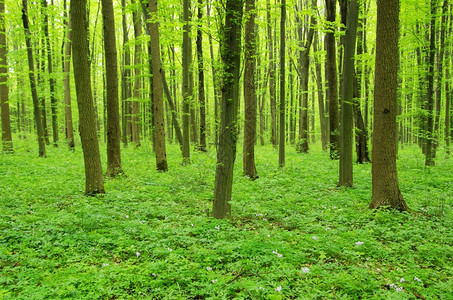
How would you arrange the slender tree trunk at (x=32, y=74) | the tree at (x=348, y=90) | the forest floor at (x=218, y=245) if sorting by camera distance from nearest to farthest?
the forest floor at (x=218, y=245) < the tree at (x=348, y=90) < the slender tree trunk at (x=32, y=74)

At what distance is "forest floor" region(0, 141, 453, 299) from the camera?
11.1 ft

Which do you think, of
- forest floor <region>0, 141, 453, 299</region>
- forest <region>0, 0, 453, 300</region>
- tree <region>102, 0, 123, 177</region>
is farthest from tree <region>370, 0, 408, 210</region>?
tree <region>102, 0, 123, 177</region>

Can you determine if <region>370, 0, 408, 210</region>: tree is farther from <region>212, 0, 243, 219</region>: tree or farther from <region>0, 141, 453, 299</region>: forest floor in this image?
<region>212, 0, 243, 219</region>: tree

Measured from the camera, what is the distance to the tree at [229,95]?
5.12 meters

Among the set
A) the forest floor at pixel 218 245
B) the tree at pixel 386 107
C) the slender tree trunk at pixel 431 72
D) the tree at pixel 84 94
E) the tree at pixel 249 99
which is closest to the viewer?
the forest floor at pixel 218 245

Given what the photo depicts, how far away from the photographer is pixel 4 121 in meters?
14.8

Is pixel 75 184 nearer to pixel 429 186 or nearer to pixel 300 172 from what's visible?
pixel 300 172

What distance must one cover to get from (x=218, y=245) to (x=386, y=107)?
513 centimetres

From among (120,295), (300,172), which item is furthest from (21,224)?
(300,172)

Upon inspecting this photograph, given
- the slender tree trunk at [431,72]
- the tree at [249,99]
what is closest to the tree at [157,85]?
the tree at [249,99]

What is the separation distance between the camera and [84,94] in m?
6.86

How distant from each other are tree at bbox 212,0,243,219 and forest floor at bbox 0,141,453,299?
939mm

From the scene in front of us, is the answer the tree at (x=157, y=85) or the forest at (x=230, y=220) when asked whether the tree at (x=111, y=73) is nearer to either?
the forest at (x=230, y=220)

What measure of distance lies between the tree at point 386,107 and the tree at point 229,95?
Answer: 12.0 ft
